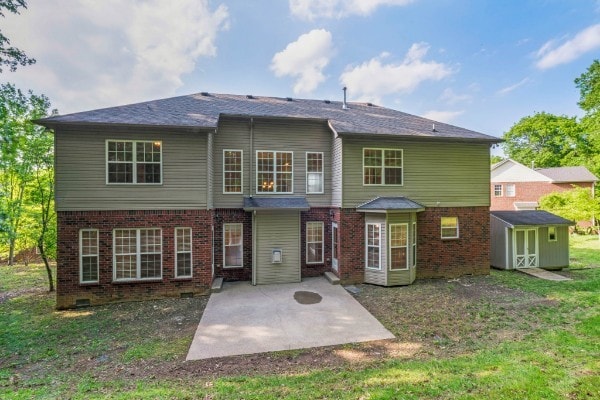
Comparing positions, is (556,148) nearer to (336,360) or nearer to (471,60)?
(471,60)

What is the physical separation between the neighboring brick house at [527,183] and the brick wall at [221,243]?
29115 millimetres

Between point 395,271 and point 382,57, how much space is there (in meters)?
13.9

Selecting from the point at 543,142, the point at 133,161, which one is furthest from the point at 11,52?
the point at 543,142

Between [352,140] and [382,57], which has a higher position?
[382,57]

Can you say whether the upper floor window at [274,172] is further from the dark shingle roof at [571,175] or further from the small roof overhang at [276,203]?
the dark shingle roof at [571,175]

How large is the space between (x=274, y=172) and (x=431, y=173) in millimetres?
6991

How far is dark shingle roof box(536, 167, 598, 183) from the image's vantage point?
27508 millimetres

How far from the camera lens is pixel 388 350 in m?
5.86

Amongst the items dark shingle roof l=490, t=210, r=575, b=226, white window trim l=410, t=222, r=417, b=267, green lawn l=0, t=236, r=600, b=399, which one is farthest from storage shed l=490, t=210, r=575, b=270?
white window trim l=410, t=222, r=417, b=267

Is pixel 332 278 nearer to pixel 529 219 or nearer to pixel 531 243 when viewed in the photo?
pixel 531 243

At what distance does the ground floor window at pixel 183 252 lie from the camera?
30.9 feet

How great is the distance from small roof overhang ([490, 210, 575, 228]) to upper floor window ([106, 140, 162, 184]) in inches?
625

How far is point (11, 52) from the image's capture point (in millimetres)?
8953

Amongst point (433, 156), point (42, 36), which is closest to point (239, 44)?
point (42, 36)
